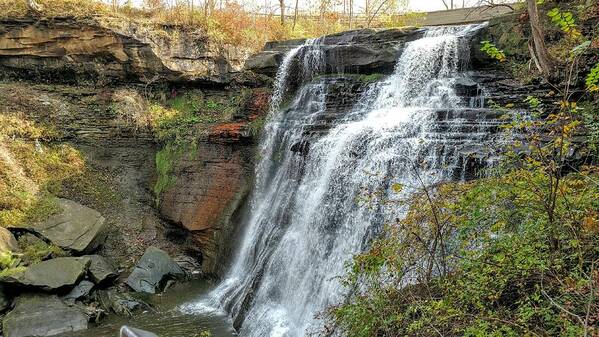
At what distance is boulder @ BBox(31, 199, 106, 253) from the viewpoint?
379 inches

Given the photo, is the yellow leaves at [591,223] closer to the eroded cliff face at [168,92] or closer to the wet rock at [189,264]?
the eroded cliff face at [168,92]

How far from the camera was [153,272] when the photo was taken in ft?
32.4

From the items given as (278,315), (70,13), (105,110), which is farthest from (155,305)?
(70,13)

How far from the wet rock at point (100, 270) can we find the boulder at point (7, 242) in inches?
56.8

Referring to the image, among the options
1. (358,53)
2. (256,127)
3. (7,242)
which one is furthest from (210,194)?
(358,53)

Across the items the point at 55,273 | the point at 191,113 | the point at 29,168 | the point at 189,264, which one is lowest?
the point at 189,264

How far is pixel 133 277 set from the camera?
9.65m

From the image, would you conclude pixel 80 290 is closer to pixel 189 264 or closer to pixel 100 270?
pixel 100 270

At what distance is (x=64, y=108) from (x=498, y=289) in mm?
12552

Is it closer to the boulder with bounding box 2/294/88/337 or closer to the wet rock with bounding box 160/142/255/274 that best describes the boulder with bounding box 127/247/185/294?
the wet rock with bounding box 160/142/255/274

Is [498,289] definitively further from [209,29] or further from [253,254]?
[209,29]

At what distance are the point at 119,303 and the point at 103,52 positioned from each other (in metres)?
7.63

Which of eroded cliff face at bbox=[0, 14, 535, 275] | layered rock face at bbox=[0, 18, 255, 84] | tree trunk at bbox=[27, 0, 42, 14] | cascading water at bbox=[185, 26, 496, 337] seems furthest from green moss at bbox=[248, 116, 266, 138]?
tree trunk at bbox=[27, 0, 42, 14]

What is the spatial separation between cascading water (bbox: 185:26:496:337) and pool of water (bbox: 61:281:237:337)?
33cm
